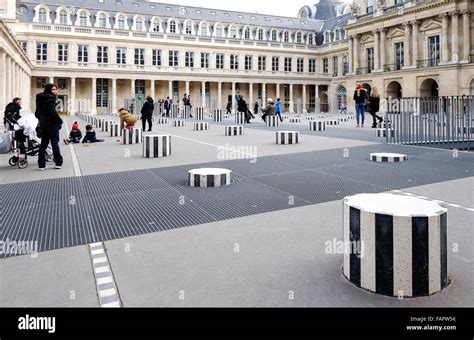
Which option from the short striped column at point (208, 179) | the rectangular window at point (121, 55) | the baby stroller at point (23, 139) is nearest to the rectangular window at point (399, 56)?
the rectangular window at point (121, 55)

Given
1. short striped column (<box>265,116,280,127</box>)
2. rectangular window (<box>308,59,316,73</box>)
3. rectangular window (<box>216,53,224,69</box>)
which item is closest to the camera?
short striped column (<box>265,116,280,127</box>)

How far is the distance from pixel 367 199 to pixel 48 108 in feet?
26.7

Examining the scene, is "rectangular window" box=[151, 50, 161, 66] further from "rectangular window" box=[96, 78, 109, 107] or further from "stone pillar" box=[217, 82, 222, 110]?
"stone pillar" box=[217, 82, 222, 110]

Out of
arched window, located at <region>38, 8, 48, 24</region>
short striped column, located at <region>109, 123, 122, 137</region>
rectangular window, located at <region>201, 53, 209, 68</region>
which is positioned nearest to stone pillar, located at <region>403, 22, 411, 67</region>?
rectangular window, located at <region>201, 53, 209, 68</region>

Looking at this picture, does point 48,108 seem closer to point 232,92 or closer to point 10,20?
point 10,20

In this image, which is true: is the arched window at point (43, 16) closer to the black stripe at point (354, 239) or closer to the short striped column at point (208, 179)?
the short striped column at point (208, 179)

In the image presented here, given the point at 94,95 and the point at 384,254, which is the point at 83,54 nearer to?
the point at 94,95

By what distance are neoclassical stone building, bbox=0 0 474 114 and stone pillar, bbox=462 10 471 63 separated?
0.10 metres

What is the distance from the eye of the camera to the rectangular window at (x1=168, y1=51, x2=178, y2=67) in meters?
62.8

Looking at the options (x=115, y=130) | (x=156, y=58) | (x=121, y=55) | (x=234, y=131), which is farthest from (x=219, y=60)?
(x=115, y=130)

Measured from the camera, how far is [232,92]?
224ft

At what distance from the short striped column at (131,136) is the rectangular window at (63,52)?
45898 mm

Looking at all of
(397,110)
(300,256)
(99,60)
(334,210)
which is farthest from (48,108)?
(99,60)

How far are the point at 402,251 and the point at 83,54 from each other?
199 ft
